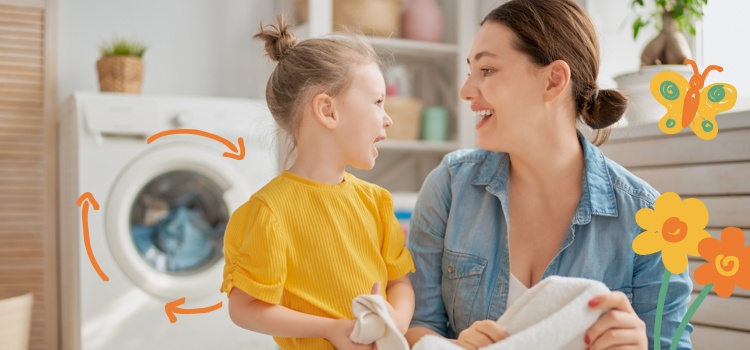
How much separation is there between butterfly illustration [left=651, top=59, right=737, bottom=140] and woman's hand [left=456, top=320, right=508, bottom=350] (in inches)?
11.9

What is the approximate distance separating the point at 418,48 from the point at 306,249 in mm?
2433

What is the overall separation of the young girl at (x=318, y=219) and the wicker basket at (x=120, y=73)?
6.07 feet

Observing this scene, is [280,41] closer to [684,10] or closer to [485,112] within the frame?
[485,112]

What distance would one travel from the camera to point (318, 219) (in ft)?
3.46

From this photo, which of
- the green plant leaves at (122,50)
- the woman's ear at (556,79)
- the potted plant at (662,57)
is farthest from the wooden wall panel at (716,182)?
the green plant leaves at (122,50)

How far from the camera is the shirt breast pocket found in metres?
1.26

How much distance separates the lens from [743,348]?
1.70 m

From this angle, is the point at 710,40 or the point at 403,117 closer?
the point at 710,40

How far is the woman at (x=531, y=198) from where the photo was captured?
121cm

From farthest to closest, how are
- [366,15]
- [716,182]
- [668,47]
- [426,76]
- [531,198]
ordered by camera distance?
[426,76]
[366,15]
[668,47]
[716,182]
[531,198]

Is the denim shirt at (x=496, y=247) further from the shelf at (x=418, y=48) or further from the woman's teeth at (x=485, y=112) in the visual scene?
Result: the shelf at (x=418, y=48)

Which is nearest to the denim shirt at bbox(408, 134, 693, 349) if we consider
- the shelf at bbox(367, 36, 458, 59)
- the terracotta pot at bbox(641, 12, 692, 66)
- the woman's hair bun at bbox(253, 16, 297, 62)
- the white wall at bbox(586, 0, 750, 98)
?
the woman's hair bun at bbox(253, 16, 297, 62)

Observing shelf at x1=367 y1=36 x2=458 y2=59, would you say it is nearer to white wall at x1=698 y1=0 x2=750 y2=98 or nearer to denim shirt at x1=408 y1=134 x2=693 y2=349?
white wall at x1=698 y1=0 x2=750 y2=98

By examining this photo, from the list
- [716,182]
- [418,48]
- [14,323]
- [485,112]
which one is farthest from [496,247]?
[418,48]
